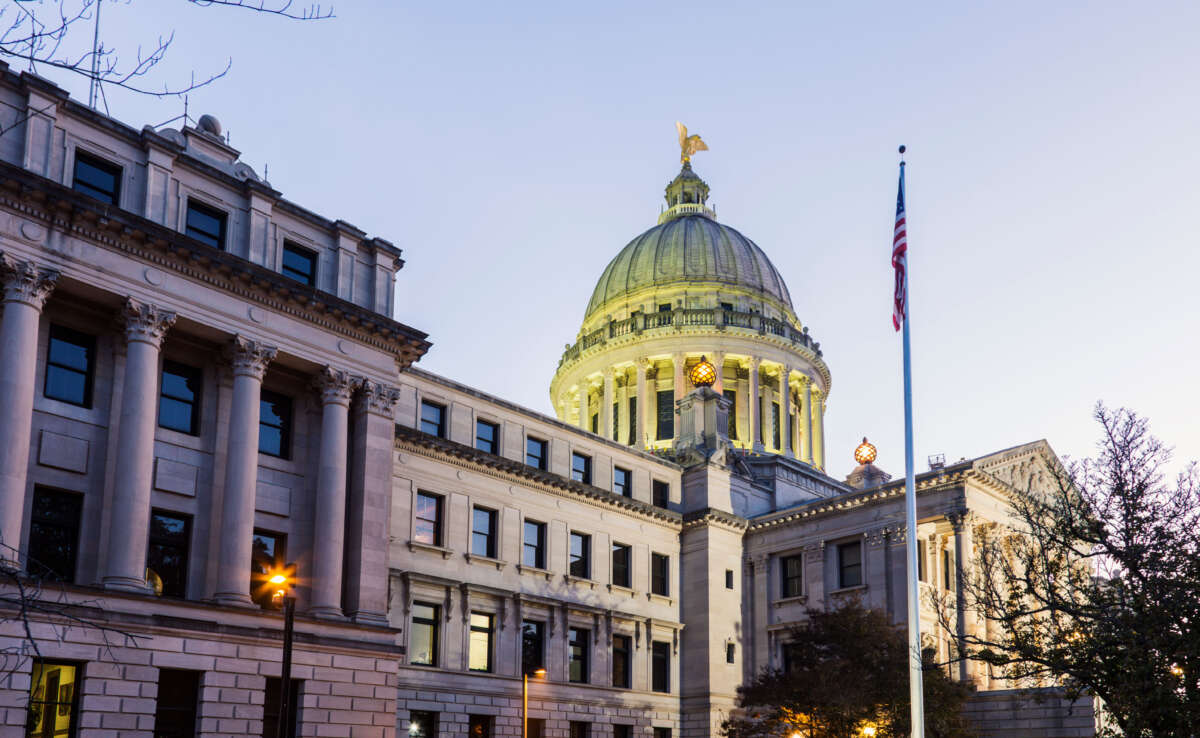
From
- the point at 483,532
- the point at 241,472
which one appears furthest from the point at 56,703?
the point at 483,532

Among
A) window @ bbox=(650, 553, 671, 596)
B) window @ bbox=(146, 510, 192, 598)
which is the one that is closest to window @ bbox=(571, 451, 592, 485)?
window @ bbox=(650, 553, 671, 596)

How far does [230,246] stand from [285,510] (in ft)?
28.1

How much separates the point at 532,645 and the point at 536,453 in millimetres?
8690

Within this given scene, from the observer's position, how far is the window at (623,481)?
188ft

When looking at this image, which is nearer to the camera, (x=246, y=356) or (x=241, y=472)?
(x=241, y=472)

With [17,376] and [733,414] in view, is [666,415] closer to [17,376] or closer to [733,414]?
[733,414]

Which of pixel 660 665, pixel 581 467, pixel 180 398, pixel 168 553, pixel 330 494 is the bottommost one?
pixel 660 665

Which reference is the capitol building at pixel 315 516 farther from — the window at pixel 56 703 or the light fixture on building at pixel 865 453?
the light fixture on building at pixel 865 453

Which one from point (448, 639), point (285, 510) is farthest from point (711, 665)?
point (285, 510)

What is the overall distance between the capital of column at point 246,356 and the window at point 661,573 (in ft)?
86.6

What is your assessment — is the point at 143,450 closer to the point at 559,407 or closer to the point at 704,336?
the point at 704,336

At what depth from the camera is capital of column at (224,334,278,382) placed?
1416 inches

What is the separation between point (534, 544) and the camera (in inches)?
2044

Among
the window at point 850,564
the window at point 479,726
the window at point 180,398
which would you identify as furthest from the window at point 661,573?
the window at point 180,398
